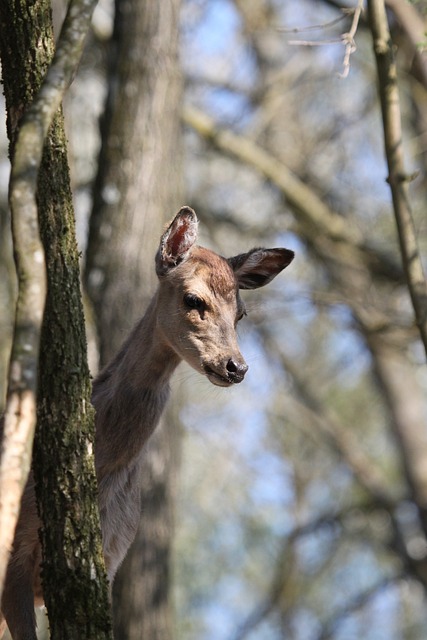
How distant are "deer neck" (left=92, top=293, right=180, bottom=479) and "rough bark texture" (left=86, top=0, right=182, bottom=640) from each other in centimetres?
324

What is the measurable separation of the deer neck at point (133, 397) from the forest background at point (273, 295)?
2.78 ft

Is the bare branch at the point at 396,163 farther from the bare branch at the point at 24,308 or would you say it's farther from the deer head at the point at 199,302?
the bare branch at the point at 24,308

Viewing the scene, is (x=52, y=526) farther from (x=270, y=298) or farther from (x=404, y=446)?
(x=404, y=446)

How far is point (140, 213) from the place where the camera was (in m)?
10.5

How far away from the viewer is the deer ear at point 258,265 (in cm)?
707

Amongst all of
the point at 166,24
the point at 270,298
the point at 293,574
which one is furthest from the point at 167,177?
the point at 293,574

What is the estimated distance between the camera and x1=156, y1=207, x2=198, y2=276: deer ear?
6629mm

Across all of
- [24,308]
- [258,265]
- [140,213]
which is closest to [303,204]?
[140,213]

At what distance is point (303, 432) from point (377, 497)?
120 inches

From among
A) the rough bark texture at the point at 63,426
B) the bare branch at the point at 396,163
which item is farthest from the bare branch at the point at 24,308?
the bare branch at the point at 396,163

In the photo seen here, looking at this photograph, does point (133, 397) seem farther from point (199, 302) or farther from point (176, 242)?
point (176, 242)

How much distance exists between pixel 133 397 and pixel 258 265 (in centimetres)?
131

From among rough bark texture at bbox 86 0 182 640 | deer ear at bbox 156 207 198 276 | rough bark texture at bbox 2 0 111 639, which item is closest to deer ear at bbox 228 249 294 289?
deer ear at bbox 156 207 198 276

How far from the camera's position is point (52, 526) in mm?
4672
